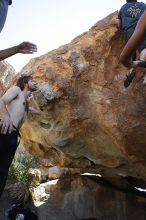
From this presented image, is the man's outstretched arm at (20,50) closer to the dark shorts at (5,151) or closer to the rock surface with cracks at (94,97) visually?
the dark shorts at (5,151)

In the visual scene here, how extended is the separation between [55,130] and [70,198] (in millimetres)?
3902

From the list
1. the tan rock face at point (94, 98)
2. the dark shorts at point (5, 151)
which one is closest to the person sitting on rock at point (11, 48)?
the dark shorts at point (5, 151)

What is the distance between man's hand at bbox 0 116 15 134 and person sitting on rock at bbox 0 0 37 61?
121 cm

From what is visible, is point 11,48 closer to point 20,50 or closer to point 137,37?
point 20,50

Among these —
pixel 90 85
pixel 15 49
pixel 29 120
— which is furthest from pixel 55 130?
pixel 15 49

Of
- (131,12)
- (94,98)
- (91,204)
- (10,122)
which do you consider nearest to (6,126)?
(10,122)

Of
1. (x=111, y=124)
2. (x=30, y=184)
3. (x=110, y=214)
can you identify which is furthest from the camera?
(x=30, y=184)

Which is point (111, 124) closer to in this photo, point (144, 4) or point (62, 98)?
point (62, 98)

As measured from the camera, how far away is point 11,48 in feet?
11.2

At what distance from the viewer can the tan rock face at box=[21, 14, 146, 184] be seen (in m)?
5.92

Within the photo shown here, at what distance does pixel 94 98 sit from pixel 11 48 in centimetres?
303

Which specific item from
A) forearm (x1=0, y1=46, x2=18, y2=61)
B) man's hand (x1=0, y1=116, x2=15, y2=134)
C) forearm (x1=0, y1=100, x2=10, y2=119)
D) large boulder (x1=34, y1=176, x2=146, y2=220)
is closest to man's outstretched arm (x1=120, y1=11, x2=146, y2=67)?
forearm (x1=0, y1=46, x2=18, y2=61)

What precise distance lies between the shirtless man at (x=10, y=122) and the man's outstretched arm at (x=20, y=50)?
1225mm

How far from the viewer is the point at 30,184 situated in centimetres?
1221
